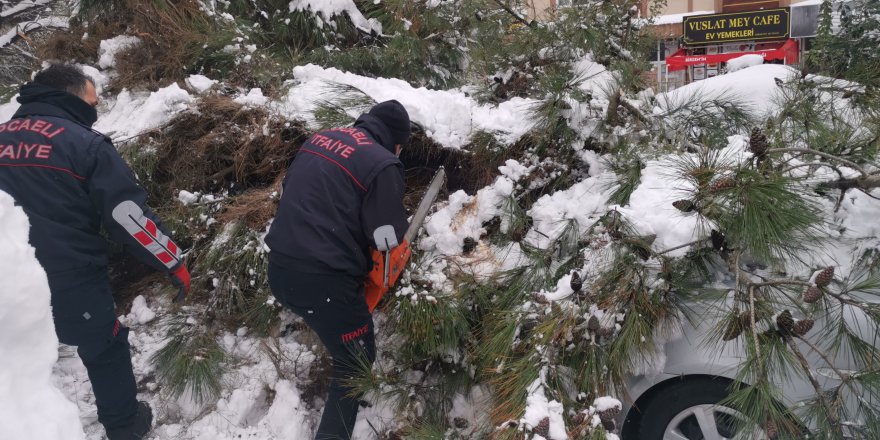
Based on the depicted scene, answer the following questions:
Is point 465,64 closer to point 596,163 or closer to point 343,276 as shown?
point 596,163

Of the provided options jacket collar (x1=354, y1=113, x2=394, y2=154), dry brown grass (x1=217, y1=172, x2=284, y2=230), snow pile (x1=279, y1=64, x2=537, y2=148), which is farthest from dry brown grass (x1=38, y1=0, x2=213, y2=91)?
jacket collar (x1=354, y1=113, x2=394, y2=154)

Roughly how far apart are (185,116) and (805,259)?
3561mm

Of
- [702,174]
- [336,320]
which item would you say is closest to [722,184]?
[702,174]

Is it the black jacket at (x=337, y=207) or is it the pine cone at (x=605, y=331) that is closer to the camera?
the pine cone at (x=605, y=331)

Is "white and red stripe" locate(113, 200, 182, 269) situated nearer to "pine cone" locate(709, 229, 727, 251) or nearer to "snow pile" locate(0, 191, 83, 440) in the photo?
"snow pile" locate(0, 191, 83, 440)

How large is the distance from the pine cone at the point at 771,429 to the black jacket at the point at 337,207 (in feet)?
4.72

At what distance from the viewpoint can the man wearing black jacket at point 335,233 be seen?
7.14 feet

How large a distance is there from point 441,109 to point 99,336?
7.46 feet

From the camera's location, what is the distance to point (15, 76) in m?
6.36

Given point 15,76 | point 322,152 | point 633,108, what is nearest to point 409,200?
point 322,152

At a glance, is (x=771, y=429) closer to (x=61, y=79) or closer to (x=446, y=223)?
(x=446, y=223)

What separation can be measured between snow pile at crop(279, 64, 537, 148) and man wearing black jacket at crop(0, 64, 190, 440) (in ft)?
4.23

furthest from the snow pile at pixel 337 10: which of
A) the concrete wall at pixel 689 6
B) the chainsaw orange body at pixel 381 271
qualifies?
the concrete wall at pixel 689 6

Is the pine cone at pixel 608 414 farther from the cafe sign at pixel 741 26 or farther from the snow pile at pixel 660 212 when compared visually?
Result: the cafe sign at pixel 741 26
